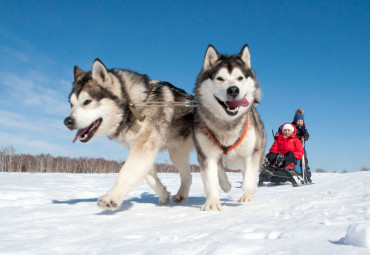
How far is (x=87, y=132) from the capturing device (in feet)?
12.2

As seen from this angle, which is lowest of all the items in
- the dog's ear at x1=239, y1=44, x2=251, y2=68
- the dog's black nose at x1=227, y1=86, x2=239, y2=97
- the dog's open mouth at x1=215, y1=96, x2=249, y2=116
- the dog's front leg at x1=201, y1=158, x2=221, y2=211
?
the dog's front leg at x1=201, y1=158, x2=221, y2=211

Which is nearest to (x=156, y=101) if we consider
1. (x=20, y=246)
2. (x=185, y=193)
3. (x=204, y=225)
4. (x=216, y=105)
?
(x=216, y=105)

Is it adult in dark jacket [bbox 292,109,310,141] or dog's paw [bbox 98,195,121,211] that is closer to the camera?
dog's paw [bbox 98,195,121,211]

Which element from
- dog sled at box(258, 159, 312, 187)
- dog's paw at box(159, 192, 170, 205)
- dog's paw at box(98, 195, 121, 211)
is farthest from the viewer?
dog sled at box(258, 159, 312, 187)

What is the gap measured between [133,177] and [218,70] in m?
1.67

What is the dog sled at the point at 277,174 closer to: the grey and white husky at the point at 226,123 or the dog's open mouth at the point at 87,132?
the grey and white husky at the point at 226,123

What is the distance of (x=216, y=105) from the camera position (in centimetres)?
373

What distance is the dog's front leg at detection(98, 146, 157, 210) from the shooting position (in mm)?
3276

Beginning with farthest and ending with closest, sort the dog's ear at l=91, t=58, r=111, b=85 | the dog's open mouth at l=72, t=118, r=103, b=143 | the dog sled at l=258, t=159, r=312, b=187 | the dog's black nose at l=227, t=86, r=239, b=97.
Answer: the dog sled at l=258, t=159, r=312, b=187
the dog's ear at l=91, t=58, r=111, b=85
the dog's open mouth at l=72, t=118, r=103, b=143
the dog's black nose at l=227, t=86, r=239, b=97

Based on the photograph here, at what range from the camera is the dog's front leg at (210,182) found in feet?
11.7

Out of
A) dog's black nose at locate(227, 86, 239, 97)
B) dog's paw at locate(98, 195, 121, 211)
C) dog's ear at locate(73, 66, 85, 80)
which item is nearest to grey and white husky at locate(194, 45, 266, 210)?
dog's black nose at locate(227, 86, 239, 97)

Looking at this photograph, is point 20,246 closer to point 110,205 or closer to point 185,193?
point 110,205

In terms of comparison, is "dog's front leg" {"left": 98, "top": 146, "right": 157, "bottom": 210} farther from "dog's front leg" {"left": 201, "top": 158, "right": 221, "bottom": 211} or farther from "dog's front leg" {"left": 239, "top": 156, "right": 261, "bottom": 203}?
"dog's front leg" {"left": 239, "top": 156, "right": 261, "bottom": 203}

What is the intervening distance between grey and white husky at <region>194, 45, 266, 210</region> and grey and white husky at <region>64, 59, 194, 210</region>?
492 millimetres
